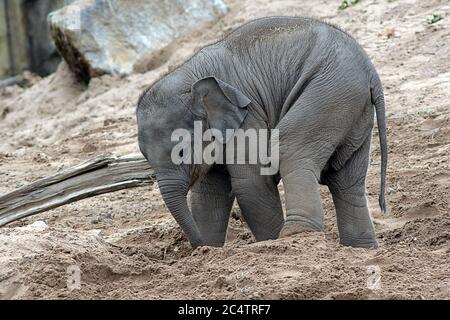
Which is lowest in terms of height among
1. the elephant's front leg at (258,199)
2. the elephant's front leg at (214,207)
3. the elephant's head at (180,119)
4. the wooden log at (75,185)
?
the wooden log at (75,185)

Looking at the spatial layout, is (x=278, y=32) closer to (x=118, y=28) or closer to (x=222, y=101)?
(x=222, y=101)

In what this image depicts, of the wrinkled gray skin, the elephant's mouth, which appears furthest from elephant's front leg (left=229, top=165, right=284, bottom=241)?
the elephant's mouth

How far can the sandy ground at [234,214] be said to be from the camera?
5688mm

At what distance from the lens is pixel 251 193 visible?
7.02 metres

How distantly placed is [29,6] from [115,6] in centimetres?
512

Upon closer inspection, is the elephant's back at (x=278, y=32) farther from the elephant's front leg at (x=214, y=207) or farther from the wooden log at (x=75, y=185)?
the wooden log at (x=75, y=185)

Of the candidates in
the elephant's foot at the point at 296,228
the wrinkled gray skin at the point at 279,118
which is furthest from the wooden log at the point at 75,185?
the elephant's foot at the point at 296,228

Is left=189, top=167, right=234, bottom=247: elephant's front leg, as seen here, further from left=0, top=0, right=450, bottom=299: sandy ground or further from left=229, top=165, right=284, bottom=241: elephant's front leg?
left=229, top=165, right=284, bottom=241: elephant's front leg

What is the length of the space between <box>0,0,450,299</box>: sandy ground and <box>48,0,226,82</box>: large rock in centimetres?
24

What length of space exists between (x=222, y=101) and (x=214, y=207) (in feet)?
2.81

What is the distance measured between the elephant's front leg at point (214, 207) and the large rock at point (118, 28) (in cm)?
666

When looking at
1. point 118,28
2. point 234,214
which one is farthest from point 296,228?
point 118,28

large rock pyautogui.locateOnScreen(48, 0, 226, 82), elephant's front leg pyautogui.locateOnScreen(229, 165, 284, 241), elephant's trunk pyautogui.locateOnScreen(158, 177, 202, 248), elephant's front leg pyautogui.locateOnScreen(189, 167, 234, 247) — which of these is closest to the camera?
elephant's front leg pyautogui.locateOnScreen(229, 165, 284, 241)

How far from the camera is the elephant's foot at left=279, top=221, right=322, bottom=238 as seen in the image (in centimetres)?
665
